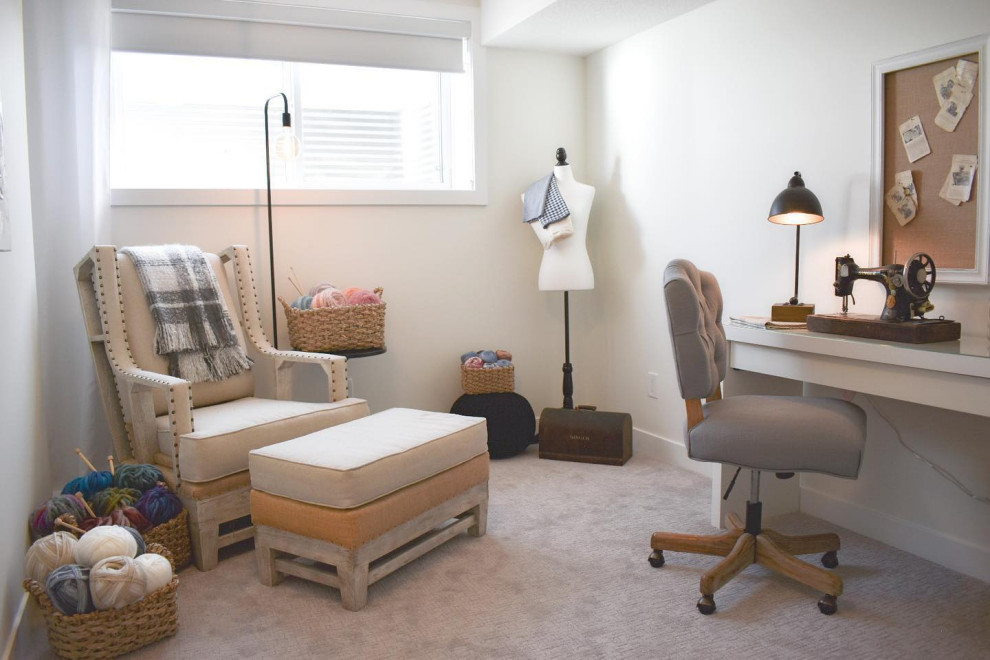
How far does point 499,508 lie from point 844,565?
1.18 meters

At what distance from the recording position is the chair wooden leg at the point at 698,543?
231cm

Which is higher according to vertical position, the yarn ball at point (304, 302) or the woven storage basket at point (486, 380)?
the yarn ball at point (304, 302)

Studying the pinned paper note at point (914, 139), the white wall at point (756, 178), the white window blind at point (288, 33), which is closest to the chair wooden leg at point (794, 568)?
the white wall at point (756, 178)

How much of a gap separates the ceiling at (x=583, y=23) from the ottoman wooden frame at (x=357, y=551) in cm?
197

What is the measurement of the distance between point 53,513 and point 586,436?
83.8 inches

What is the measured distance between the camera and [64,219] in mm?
2914

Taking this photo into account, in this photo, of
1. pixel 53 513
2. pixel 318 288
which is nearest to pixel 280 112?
pixel 318 288

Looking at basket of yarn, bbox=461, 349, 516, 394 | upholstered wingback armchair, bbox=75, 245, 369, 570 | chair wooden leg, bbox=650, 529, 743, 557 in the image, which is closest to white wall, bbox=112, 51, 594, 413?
basket of yarn, bbox=461, 349, 516, 394

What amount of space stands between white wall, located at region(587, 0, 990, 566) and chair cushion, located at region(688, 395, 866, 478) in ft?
1.65

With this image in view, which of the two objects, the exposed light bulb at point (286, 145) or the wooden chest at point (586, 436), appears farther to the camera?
the wooden chest at point (586, 436)

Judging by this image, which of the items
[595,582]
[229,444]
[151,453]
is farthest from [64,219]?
[595,582]

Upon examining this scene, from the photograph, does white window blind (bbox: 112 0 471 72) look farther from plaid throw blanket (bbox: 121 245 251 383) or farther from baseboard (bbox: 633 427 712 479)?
baseboard (bbox: 633 427 712 479)

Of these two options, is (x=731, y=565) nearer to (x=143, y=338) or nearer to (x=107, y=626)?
(x=107, y=626)

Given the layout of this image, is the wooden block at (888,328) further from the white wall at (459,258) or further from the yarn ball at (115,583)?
the yarn ball at (115,583)
